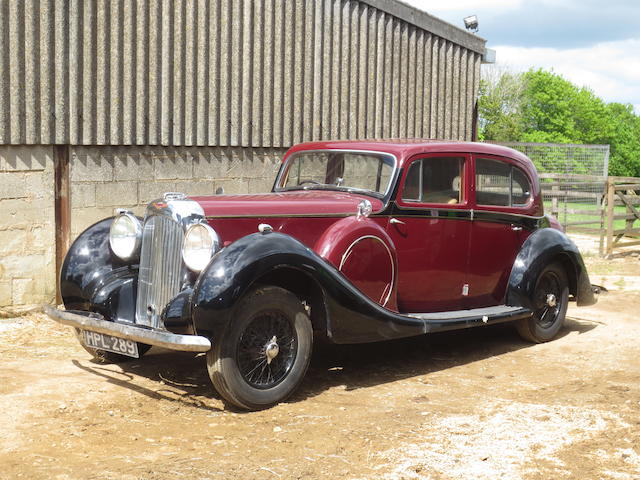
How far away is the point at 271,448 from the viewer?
4.36 meters

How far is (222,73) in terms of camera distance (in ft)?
29.5

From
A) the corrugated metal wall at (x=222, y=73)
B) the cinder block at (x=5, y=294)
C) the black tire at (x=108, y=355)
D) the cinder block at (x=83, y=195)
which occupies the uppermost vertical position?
the corrugated metal wall at (x=222, y=73)

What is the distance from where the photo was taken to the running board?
6.04 m

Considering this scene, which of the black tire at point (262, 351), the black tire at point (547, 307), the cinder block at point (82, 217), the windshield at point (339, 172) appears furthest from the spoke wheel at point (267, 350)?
the cinder block at point (82, 217)

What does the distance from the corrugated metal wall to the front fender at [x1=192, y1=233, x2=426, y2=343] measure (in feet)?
12.0

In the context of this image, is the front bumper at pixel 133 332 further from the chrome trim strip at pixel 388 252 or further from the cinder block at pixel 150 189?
the cinder block at pixel 150 189

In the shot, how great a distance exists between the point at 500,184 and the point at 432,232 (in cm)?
109

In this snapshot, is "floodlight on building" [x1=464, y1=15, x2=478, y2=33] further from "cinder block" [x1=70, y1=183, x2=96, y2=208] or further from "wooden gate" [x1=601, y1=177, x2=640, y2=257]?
"cinder block" [x1=70, y1=183, x2=96, y2=208]

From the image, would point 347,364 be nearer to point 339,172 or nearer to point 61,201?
point 339,172

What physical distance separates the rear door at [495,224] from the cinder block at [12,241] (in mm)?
4230

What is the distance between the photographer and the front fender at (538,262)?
683cm

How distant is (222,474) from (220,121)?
18.6 feet

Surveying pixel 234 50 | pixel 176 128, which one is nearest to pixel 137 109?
pixel 176 128

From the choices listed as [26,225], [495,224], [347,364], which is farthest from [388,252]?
[26,225]
